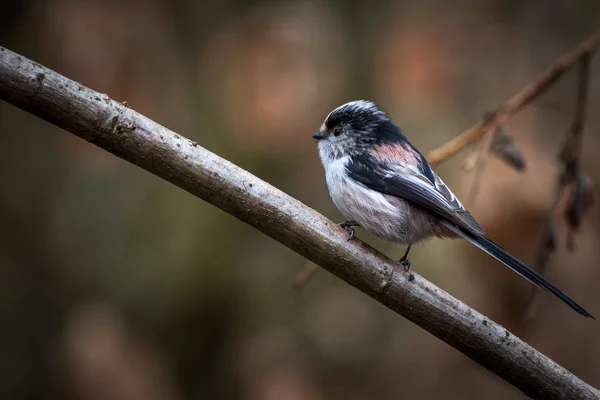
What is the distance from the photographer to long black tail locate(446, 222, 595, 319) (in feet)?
7.95

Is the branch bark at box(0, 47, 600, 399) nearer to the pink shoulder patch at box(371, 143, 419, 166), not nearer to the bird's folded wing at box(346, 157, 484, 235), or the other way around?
the bird's folded wing at box(346, 157, 484, 235)

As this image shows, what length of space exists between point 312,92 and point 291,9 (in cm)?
74

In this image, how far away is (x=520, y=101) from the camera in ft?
10.3

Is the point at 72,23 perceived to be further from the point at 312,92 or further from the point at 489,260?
the point at 489,260

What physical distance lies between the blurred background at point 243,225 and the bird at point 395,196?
1.23m

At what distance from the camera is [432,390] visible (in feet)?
14.0

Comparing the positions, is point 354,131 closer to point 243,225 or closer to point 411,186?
point 411,186

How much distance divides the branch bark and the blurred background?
1.72 m

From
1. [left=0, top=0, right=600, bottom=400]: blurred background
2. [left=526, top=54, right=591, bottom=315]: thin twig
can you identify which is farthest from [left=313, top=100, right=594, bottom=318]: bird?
[left=0, top=0, right=600, bottom=400]: blurred background

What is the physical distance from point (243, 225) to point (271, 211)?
8.42 ft

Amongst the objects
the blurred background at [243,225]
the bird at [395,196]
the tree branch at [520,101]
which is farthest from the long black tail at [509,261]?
the blurred background at [243,225]

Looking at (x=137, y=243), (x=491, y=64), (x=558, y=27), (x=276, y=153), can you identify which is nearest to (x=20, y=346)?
(x=137, y=243)

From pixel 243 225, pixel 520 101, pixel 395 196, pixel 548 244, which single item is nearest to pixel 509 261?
pixel 548 244

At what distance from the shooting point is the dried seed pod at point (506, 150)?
294cm
